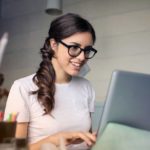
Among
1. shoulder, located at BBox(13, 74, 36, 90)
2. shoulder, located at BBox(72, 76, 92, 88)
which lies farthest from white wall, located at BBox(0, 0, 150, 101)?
shoulder, located at BBox(13, 74, 36, 90)

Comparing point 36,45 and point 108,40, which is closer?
point 108,40

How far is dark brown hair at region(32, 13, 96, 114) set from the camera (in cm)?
126

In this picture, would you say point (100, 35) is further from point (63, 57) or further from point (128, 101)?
point (128, 101)

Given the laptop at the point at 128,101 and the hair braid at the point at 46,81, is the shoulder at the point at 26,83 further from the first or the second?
the laptop at the point at 128,101

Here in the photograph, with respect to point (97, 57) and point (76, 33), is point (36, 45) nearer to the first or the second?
point (97, 57)

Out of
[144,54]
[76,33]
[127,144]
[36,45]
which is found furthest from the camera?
[36,45]

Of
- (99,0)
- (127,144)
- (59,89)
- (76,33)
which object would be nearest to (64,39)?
(76,33)

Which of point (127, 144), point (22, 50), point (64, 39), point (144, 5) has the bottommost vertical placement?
point (22, 50)

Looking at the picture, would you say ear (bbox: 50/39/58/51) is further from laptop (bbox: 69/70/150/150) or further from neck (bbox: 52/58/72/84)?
laptop (bbox: 69/70/150/150)

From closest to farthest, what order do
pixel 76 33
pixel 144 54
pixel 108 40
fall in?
pixel 76 33, pixel 144 54, pixel 108 40

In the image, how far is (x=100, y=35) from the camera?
252 centimetres

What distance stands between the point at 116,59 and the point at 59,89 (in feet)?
3.78

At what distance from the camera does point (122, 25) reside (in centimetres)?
241

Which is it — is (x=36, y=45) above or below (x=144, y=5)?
below
